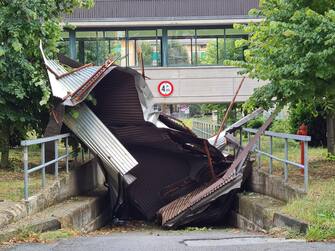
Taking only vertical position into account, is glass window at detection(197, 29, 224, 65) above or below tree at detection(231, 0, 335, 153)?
above

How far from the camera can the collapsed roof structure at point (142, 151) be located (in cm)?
1253

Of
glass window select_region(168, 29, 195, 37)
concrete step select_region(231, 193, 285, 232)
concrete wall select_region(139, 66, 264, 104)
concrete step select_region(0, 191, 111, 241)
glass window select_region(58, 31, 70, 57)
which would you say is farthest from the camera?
glass window select_region(168, 29, 195, 37)

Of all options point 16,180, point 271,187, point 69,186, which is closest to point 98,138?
point 69,186

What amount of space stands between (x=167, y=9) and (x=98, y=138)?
68.9 ft

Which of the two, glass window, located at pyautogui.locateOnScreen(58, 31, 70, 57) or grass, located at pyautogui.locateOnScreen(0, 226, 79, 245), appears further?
glass window, located at pyautogui.locateOnScreen(58, 31, 70, 57)

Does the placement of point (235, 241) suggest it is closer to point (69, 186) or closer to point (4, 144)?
point (69, 186)

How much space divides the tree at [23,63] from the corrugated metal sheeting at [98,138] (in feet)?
2.36

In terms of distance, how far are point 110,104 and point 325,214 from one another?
6597 millimetres

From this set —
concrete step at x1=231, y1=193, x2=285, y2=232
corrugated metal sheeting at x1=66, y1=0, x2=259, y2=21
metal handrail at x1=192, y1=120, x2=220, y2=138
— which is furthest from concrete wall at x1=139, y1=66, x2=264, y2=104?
concrete step at x1=231, y1=193, x2=285, y2=232

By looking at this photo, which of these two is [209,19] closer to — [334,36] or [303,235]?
[334,36]

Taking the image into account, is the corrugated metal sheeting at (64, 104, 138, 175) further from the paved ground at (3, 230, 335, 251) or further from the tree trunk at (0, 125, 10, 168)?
the paved ground at (3, 230, 335, 251)

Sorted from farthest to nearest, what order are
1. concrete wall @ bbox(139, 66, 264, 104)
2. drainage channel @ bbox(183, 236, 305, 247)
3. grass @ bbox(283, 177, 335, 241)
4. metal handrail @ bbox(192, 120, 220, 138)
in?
concrete wall @ bbox(139, 66, 264, 104) < metal handrail @ bbox(192, 120, 220, 138) < grass @ bbox(283, 177, 335, 241) < drainage channel @ bbox(183, 236, 305, 247)

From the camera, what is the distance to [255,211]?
11.7 meters

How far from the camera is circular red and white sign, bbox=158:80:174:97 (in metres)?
32.0
